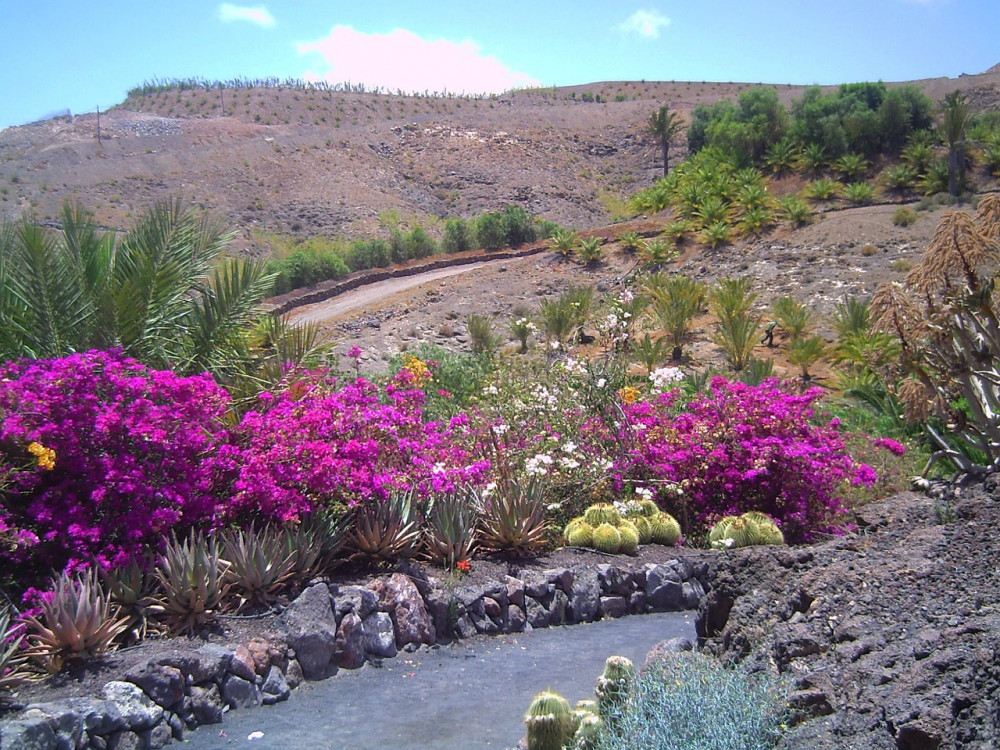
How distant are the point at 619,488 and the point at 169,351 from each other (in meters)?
4.46

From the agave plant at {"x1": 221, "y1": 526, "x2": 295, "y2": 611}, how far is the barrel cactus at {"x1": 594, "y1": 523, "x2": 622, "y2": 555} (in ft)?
9.61

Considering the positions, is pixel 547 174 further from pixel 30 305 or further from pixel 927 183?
pixel 30 305

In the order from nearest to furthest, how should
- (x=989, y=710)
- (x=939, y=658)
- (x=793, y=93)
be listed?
(x=989, y=710) < (x=939, y=658) < (x=793, y=93)

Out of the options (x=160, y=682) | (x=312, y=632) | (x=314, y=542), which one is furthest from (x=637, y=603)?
(x=160, y=682)

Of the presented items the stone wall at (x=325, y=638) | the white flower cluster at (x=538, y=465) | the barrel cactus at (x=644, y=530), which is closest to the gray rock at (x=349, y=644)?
the stone wall at (x=325, y=638)

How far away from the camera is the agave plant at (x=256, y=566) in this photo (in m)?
6.04

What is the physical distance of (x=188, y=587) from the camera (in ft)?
18.6

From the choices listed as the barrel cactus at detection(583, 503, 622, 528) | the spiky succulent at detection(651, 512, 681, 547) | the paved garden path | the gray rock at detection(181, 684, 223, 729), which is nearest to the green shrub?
the spiky succulent at detection(651, 512, 681, 547)

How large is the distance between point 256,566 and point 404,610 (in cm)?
113

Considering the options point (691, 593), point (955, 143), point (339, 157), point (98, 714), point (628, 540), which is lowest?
point (691, 593)

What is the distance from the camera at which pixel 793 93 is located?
72625mm

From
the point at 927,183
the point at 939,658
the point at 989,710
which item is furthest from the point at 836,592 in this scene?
the point at 927,183

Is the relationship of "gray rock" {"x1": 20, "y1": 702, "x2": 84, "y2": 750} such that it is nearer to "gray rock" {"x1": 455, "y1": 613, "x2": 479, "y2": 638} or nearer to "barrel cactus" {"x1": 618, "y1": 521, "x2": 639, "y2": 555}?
"gray rock" {"x1": 455, "y1": 613, "x2": 479, "y2": 638}

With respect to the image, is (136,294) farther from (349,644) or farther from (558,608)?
(558,608)
